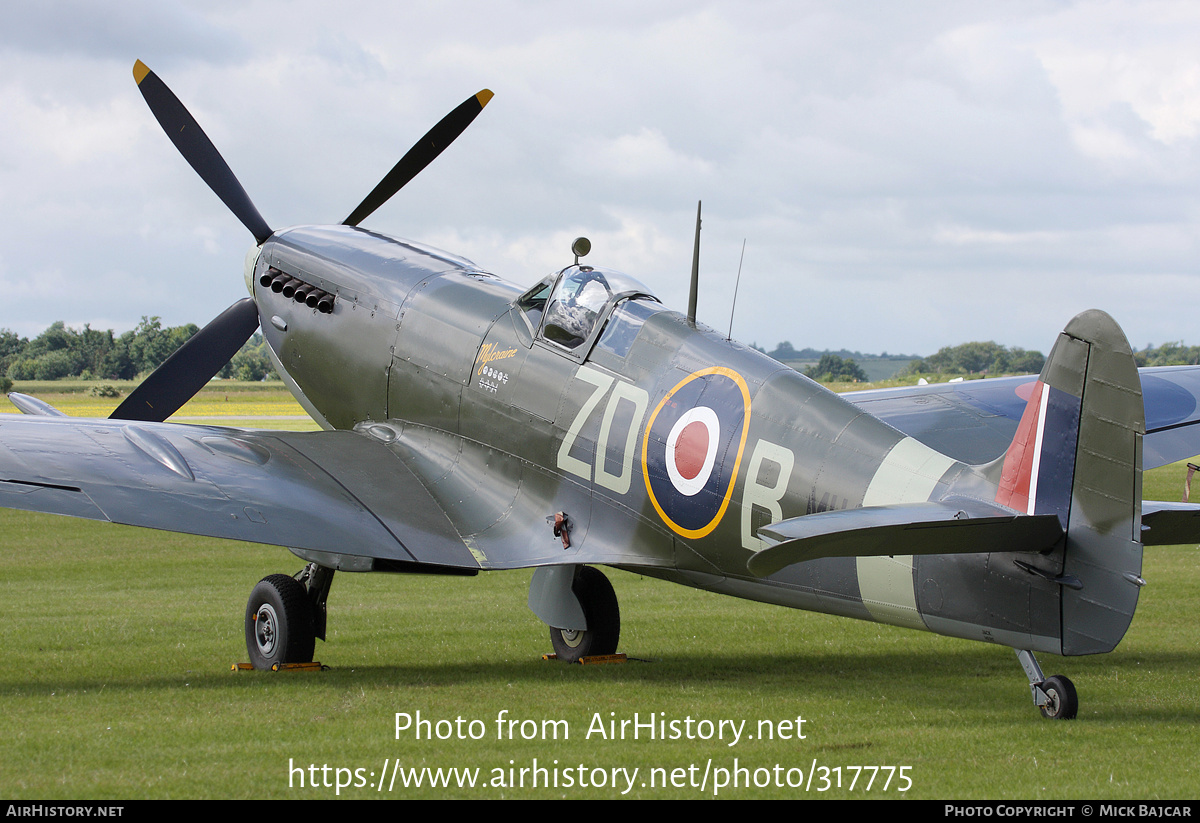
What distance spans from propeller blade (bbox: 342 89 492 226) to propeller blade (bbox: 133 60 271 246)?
3.86 ft

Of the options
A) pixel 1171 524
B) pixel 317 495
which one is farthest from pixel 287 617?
pixel 1171 524

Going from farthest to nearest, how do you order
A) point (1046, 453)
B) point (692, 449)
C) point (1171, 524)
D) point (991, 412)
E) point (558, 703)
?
1. point (991, 412)
2. point (692, 449)
3. point (558, 703)
4. point (1171, 524)
5. point (1046, 453)

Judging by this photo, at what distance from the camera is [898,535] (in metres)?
5.58

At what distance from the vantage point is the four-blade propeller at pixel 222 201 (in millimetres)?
11195

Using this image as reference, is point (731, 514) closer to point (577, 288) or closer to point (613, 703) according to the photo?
point (613, 703)

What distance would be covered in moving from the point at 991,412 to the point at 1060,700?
4.29 metres

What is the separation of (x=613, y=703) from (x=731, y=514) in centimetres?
130

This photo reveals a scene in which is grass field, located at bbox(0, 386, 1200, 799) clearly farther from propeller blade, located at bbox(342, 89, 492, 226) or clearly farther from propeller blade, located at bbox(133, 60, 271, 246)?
propeller blade, located at bbox(342, 89, 492, 226)

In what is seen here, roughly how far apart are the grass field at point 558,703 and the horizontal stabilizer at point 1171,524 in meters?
0.99

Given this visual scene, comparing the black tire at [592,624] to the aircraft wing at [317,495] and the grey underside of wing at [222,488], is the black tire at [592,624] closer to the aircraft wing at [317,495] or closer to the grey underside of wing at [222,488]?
the aircraft wing at [317,495]

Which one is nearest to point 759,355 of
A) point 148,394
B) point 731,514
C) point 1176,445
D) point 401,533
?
point 731,514

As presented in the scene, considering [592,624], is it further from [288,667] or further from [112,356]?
[112,356]

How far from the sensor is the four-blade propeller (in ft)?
36.7

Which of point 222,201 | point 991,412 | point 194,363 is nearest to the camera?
point 991,412
